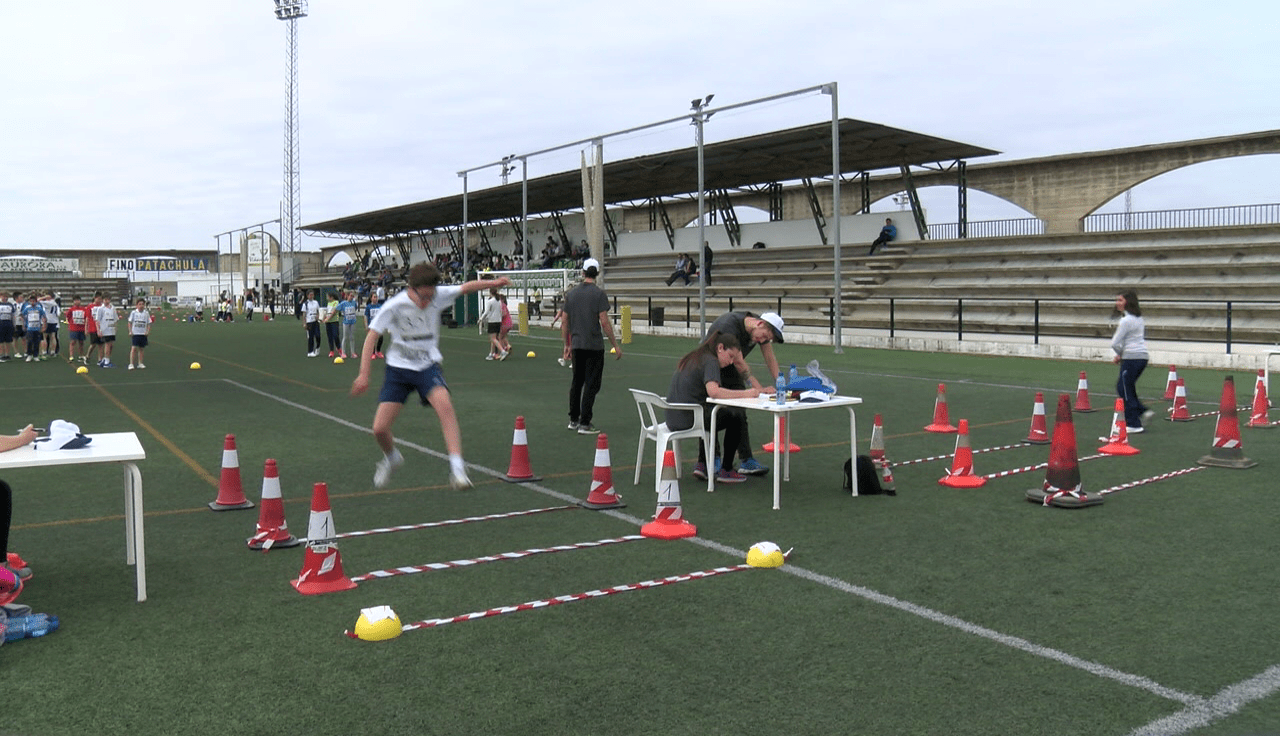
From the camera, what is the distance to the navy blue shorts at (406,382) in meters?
8.02

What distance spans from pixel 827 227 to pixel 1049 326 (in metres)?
16.7

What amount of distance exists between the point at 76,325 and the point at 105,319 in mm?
2052

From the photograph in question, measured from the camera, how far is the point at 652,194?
1925 inches

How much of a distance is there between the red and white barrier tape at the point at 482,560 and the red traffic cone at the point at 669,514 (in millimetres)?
116

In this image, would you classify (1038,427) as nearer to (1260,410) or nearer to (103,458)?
(1260,410)

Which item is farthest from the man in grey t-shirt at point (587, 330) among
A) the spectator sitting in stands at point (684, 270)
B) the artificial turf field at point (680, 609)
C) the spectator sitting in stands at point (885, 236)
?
the spectator sitting in stands at point (684, 270)

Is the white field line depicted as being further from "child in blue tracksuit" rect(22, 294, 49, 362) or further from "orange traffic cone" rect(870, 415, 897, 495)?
"child in blue tracksuit" rect(22, 294, 49, 362)

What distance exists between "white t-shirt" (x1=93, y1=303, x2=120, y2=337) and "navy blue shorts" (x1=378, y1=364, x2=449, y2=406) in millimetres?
16721

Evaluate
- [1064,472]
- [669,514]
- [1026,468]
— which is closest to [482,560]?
[669,514]

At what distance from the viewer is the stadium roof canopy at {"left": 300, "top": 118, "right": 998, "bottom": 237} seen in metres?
33.4

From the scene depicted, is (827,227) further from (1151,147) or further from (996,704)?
(996,704)

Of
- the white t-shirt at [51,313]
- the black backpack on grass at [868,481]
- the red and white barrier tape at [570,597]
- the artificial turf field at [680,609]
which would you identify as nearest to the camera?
the artificial turf field at [680,609]

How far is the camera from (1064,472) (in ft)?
24.8

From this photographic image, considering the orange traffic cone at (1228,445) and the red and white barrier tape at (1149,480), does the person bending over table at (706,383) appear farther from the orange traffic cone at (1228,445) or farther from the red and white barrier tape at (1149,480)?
the orange traffic cone at (1228,445)
